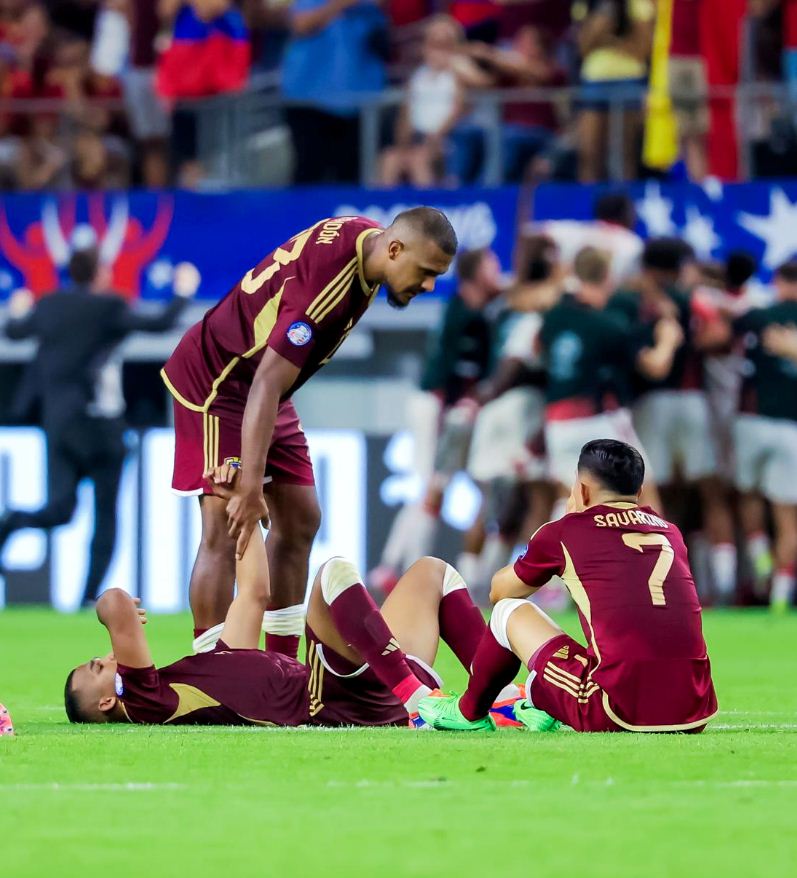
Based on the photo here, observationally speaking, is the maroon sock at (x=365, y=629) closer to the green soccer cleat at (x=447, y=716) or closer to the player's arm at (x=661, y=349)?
the green soccer cleat at (x=447, y=716)

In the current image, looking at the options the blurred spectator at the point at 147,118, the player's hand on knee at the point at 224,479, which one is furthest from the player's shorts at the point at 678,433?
the player's hand on knee at the point at 224,479

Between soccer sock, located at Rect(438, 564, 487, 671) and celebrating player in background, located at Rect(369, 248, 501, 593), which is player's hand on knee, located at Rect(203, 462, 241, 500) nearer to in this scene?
soccer sock, located at Rect(438, 564, 487, 671)

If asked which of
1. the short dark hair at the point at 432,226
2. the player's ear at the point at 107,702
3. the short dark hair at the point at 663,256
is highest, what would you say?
the short dark hair at the point at 663,256

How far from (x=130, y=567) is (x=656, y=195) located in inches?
192

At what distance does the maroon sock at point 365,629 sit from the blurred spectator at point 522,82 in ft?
29.6

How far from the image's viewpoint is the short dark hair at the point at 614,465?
6.18 meters

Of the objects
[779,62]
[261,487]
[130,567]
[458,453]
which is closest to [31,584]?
[130,567]

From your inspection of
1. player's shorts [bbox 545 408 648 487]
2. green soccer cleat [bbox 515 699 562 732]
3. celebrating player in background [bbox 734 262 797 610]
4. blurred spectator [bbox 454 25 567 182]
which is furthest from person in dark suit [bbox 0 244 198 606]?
green soccer cleat [bbox 515 699 562 732]

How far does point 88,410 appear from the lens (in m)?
14.6

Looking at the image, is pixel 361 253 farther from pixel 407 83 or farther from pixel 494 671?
pixel 407 83

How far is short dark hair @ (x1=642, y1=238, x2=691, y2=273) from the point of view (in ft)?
45.4

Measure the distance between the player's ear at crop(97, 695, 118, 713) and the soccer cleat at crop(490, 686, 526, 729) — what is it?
1.33 m

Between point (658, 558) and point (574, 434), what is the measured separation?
7.50 meters

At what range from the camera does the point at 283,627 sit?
8.11 meters
